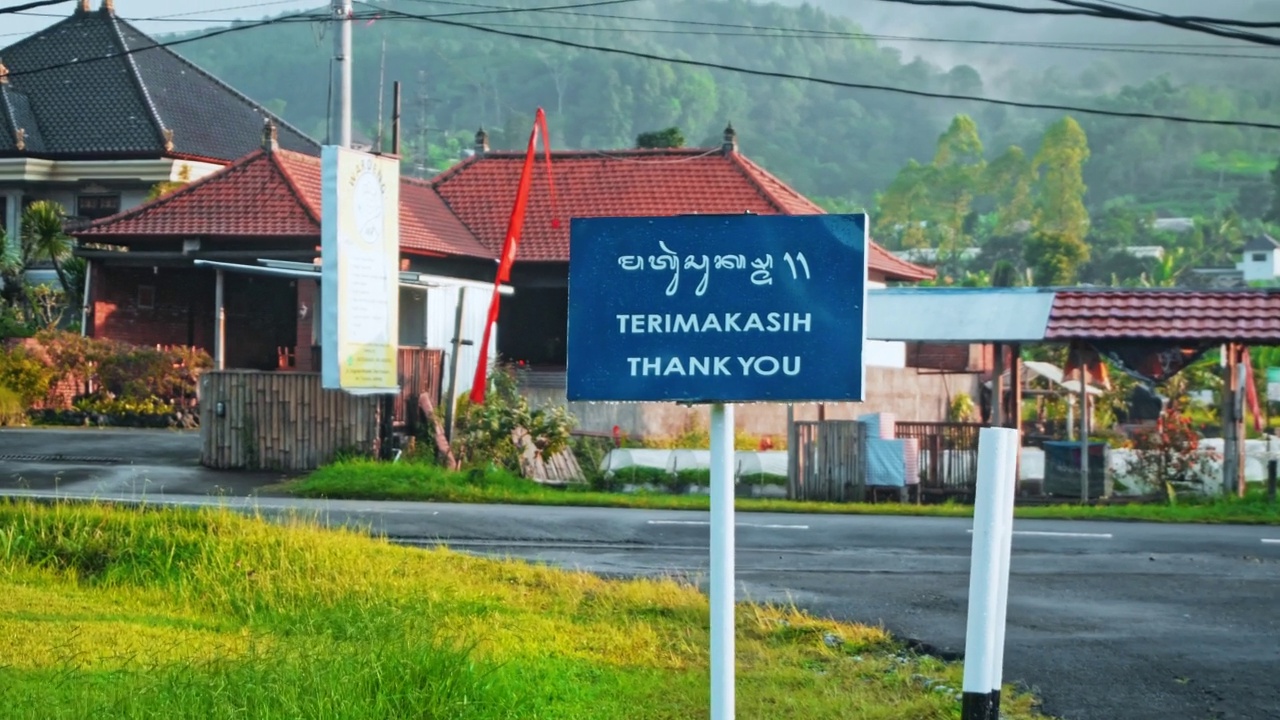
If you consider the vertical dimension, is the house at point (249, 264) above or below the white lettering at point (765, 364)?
above

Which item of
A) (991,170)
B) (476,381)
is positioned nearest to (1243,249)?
(991,170)

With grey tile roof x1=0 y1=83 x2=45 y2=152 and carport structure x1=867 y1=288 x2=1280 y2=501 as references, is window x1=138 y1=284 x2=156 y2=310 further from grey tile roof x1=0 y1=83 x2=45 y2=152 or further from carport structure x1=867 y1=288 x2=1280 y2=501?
carport structure x1=867 y1=288 x2=1280 y2=501

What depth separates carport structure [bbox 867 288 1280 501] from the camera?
19469mm

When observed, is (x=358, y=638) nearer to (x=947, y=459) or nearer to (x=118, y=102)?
(x=947, y=459)

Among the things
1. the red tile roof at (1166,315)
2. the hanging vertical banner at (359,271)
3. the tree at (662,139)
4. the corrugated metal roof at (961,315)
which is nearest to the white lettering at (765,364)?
the hanging vertical banner at (359,271)

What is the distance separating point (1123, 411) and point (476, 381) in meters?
17.6

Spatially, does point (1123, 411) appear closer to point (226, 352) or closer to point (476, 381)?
point (476, 381)

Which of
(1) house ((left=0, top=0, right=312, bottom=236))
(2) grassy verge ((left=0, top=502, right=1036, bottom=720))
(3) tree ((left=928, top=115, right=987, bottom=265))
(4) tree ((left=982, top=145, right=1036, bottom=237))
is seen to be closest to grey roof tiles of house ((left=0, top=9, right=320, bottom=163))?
(1) house ((left=0, top=0, right=312, bottom=236))

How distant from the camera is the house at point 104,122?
4022cm

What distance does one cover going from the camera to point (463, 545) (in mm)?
13422

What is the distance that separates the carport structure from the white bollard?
578 inches

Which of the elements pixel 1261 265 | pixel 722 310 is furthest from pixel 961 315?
pixel 1261 265

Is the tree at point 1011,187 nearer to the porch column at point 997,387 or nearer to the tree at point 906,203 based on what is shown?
the tree at point 906,203

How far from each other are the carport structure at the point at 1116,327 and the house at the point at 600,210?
692 cm
